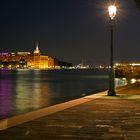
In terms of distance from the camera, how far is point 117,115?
1545cm

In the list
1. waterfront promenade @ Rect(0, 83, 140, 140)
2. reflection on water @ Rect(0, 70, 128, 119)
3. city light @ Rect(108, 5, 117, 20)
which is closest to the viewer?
waterfront promenade @ Rect(0, 83, 140, 140)

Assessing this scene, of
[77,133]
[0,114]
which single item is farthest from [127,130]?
[0,114]

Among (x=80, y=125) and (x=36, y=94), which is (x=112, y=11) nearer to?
(x=80, y=125)

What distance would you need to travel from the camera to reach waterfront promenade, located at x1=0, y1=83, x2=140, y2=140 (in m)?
11.2

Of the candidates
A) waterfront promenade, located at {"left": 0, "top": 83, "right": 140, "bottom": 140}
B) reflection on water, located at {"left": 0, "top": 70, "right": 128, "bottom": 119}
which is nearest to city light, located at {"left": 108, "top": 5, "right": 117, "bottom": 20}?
reflection on water, located at {"left": 0, "top": 70, "right": 128, "bottom": 119}

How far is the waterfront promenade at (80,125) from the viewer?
11.2 metres

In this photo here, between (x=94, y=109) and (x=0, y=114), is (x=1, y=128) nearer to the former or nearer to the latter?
(x=94, y=109)

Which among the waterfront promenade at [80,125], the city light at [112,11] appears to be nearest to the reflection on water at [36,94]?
the waterfront promenade at [80,125]

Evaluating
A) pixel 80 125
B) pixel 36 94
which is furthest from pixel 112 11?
pixel 36 94

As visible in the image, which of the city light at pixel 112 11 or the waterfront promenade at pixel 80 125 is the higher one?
the city light at pixel 112 11

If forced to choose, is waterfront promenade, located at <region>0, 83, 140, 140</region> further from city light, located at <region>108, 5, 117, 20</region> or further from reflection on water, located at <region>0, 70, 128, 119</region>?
city light, located at <region>108, 5, 117, 20</region>

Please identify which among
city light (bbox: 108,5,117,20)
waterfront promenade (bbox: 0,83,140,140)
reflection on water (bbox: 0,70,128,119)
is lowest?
reflection on water (bbox: 0,70,128,119)

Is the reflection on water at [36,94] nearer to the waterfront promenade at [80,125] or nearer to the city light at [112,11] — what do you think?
the waterfront promenade at [80,125]

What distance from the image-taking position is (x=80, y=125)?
13086mm
